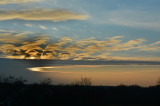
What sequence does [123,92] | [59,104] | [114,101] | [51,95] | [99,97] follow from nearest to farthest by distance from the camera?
[59,104] → [51,95] → [99,97] → [114,101] → [123,92]

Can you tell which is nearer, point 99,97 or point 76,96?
point 76,96

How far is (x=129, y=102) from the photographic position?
33656mm

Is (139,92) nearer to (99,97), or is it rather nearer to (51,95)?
(99,97)

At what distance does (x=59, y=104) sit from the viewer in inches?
984

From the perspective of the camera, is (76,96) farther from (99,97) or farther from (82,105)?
(99,97)

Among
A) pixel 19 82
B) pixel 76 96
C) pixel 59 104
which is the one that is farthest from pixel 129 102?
pixel 19 82

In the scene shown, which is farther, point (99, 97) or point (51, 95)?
point (99, 97)

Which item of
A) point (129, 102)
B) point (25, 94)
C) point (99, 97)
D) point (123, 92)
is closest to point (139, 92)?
point (123, 92)

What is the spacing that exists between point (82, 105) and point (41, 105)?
165 inches

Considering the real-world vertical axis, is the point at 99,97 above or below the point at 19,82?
below

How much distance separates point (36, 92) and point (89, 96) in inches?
232

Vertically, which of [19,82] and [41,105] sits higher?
[19,82]

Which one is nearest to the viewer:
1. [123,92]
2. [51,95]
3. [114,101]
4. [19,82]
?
[51,95]

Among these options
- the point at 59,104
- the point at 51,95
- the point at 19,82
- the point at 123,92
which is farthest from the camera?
the point at 123,92
